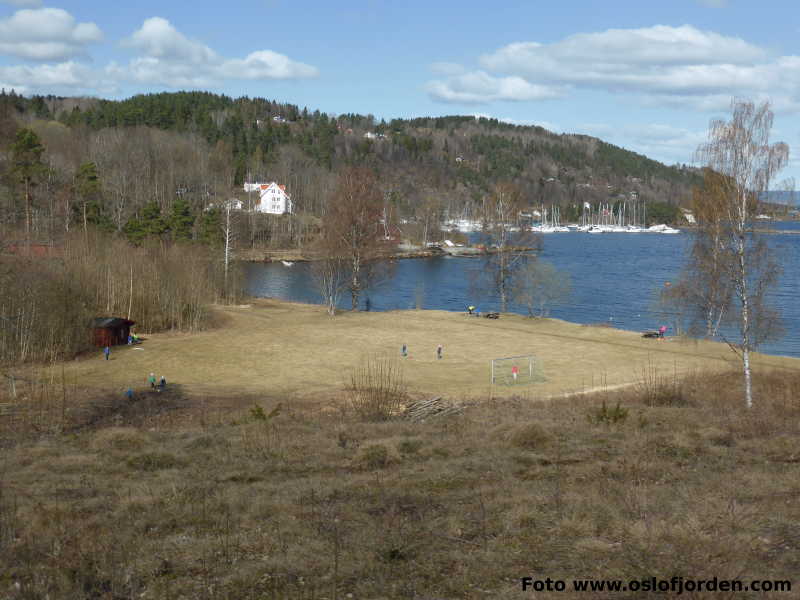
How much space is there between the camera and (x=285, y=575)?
7277 millimetres

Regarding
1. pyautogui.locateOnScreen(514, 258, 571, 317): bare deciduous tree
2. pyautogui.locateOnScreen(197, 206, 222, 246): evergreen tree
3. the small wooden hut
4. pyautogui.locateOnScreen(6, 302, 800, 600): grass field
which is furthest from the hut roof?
pyautogui.locateOnScreen(197, 206, 222, 246): evergreen tree

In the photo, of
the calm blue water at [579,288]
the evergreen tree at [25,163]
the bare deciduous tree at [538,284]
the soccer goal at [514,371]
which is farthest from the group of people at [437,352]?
the evergreen tree at [25,163]

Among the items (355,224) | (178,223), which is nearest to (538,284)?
(355,224)

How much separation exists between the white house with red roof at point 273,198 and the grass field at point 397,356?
87.4m

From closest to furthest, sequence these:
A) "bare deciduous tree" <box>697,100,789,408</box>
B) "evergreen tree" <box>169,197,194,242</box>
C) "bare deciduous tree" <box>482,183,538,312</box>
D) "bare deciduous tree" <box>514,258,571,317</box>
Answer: "bare deciduous tree" <box>697,100,789,408</box>
"bare deciduous tree" <box>514,258,571,317</box>
"bare deciduous tree" <box>482,183,538,312</box>
"evergreen tree" <box>169,197,194,242</box>

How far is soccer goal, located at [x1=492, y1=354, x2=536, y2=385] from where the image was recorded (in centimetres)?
2955

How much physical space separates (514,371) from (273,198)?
112365 mm

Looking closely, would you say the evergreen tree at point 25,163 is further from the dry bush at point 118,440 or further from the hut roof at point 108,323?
the dry bush at point 118,440

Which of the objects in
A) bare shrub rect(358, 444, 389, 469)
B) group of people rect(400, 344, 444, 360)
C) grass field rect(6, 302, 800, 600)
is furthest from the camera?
group of people rect(400, 344, 444, 360)

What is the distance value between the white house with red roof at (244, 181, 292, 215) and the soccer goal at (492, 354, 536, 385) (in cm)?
10143

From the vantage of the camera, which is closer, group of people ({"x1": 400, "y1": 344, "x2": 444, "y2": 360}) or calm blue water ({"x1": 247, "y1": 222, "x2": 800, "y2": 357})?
group of people ({"x1": 400, "y1": 344, "x2": 444, "y2": 360})

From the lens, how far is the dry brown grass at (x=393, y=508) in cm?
727

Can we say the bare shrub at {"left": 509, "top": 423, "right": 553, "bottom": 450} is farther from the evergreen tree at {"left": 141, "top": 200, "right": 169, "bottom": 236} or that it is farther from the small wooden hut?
the evergreen tree at {"left": 141, "top": 200, "right": 169, "bottom": 236}

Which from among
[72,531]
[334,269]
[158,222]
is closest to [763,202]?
[72,531]
